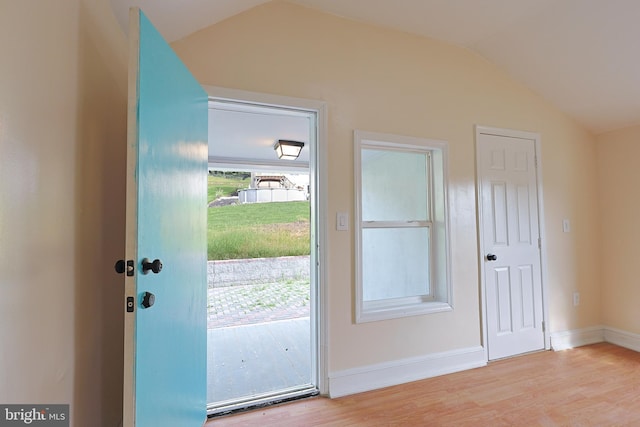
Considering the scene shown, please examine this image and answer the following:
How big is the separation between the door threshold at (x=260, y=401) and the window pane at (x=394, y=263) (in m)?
0.79

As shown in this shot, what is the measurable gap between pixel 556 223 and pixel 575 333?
1109mm

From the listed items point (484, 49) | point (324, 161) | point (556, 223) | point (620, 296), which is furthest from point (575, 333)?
point (324, 161)

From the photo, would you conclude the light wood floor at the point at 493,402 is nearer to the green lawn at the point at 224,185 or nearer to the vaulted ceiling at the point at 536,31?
the vaulted ceiling at the point at 536,31

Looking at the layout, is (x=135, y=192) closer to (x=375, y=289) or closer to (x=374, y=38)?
(x=375, y=289)

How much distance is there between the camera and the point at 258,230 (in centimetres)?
613

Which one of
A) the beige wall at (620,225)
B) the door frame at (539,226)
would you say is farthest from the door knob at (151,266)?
the beige wall at (620,225)

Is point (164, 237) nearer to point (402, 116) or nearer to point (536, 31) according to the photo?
point (402, 116)

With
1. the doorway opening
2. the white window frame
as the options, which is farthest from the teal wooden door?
the white window frame

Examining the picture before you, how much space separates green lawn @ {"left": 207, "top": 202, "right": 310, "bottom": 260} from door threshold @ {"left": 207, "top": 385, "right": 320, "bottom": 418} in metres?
3.85

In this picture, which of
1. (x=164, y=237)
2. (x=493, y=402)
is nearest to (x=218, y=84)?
(x=164, y=237)

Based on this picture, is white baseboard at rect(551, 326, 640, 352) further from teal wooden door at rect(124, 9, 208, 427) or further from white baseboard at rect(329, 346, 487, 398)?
teal wooden door at rect(124, 9, 208, 427)

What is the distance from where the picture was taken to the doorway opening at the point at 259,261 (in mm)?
2107

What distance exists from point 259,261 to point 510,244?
Result: 459 cm

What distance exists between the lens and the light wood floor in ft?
5.90
